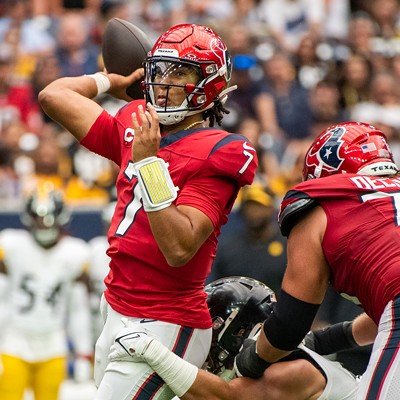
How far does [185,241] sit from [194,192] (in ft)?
0.65

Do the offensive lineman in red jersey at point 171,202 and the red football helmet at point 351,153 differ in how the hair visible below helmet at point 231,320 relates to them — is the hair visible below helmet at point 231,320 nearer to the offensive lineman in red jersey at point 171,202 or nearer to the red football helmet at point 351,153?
the offensive lineman in red jersey at point 171,202

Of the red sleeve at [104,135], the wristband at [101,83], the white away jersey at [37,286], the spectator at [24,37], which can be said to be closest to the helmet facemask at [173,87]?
the red sleeve at [104,135]

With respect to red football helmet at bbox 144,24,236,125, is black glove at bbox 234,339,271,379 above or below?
below

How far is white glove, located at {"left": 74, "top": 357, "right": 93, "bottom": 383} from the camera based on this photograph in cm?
752

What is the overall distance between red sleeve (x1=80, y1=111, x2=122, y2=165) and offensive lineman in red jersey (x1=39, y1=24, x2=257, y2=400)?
0.06 meters

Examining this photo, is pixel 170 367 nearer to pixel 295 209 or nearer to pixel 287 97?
pixel 295 209

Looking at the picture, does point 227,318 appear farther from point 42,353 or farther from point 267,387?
point 42,353

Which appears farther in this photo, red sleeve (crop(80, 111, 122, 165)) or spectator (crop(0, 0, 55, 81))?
spectator (crop(0, 0, 55, 81))

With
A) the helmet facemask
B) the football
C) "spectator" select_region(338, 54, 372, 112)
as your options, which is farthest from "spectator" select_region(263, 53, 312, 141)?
the helmet facemask

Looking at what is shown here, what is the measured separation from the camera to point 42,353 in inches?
272

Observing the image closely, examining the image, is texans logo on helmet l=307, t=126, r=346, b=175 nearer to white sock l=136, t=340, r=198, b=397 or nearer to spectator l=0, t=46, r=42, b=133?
white sock l=136, t=340, r=198, b=397

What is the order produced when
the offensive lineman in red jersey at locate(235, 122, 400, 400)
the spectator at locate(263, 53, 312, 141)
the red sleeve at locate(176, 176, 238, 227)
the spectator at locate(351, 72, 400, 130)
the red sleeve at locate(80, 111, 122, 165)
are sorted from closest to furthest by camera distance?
the offensive lineman in red jersey at locate(235, 122, 400, 400) < the red sleeve at locate(176, 176, 238, 227) < the red sleeve at locate(80, 111, 122, 165) < the spectator at locate(351, 72, 400, 130) < the spectator at locate(263, 53, 312, 141)

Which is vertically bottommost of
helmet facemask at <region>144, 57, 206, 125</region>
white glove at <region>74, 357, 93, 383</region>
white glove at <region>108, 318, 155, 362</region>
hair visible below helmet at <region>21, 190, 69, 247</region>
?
white glove at <region>74, 357, 93, 383</region>

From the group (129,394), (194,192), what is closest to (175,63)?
(194,192)
